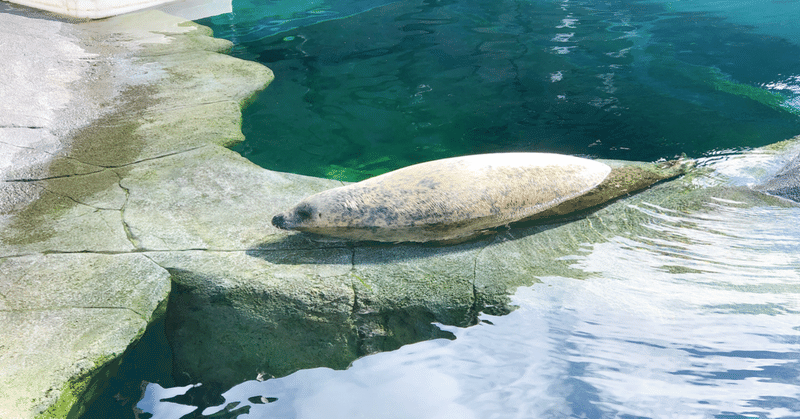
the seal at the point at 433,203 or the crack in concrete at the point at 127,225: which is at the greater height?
the seal at the point at 433,203

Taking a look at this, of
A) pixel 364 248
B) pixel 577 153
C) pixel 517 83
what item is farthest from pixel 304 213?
pixel 517 83

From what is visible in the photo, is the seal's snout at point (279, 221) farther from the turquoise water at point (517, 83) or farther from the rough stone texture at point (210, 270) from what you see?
the turquoise water at point (517, 83)

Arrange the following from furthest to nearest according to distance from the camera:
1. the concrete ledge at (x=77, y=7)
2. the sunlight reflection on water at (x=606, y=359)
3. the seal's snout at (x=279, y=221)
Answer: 1. the concrete ledge at (x=77, y=7)
2. the seal's snout at (x=279, y=221)
3. the sunlight reflection on water at (x=606, y=359)

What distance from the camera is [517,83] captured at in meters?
6.30

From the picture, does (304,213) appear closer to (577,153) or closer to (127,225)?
(127,225)

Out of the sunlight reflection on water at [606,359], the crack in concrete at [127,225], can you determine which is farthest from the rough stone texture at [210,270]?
the sunlight reflection on water at [606,359]

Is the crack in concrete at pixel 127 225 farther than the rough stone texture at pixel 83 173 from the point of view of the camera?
Yes

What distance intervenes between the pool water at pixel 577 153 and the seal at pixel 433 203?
386 millimetres

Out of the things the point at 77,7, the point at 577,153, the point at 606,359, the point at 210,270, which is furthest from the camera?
the point at 77,7

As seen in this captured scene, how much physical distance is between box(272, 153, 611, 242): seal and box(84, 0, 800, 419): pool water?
386 millimetres

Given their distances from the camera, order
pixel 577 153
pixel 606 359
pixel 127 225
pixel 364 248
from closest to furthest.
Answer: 1. pixel 606 359
2. pixel 364 248
3. pixel 127 225
4. pixel 577 153

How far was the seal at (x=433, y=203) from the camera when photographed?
304 centimetres

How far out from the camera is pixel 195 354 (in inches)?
102

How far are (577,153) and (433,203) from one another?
2019 mm
